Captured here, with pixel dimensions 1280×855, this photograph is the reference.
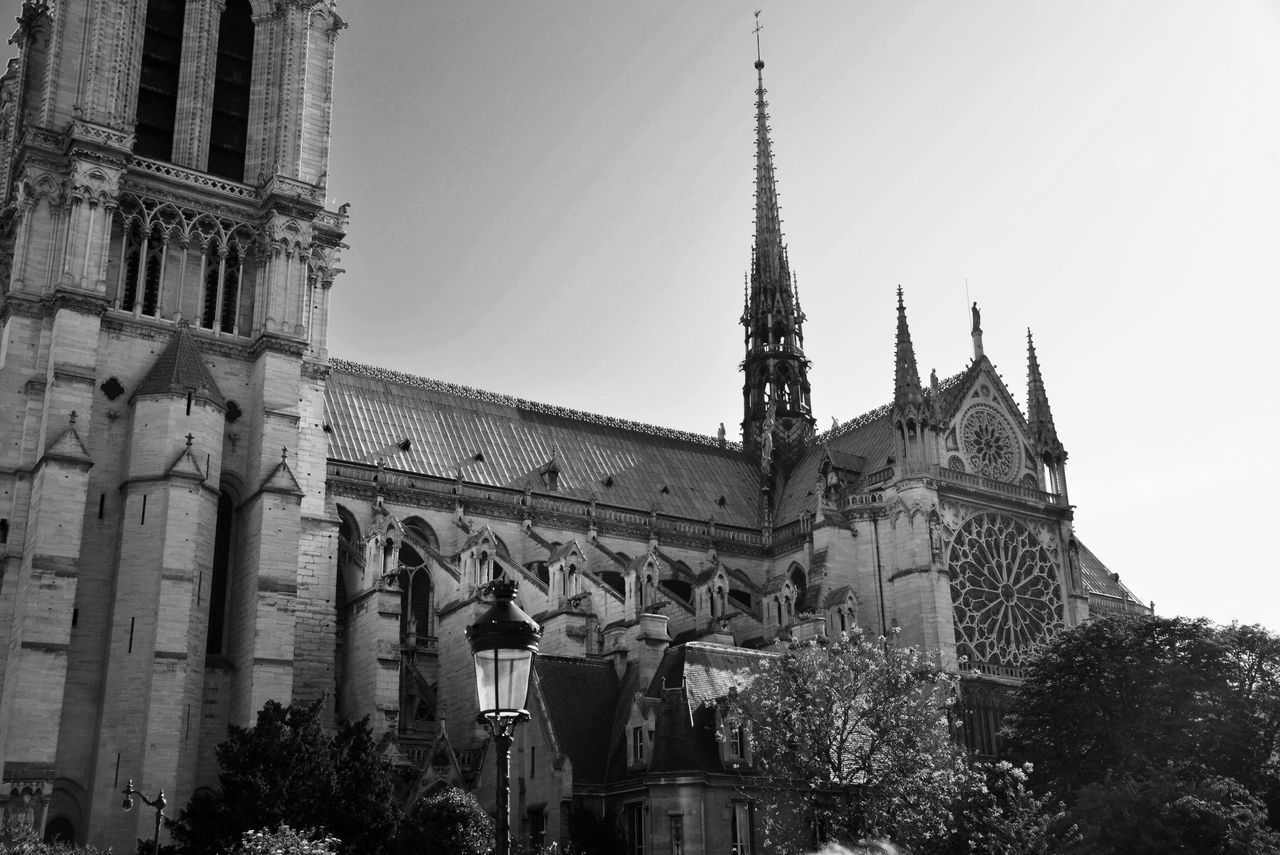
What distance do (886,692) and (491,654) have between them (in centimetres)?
2605

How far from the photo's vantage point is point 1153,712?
46.4 m

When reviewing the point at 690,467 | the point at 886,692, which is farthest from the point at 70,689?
the point at 690,467

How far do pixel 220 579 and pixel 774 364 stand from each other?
122 feet

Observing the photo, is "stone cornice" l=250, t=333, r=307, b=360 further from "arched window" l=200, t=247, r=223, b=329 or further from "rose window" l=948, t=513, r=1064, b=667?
"rose window" l=948, t=513, r=1064, b=667

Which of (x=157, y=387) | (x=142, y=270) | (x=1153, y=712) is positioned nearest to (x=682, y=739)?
(x=1153, y=712)

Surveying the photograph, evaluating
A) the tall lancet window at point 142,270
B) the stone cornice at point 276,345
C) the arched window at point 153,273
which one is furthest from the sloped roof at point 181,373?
the stone cornice at point 276,345

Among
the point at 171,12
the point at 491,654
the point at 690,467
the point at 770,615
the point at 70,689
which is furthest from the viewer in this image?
the point at 690,467

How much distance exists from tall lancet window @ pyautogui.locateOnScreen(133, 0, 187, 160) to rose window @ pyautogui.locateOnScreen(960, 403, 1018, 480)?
35.4 m

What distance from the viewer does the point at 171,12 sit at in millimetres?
52469

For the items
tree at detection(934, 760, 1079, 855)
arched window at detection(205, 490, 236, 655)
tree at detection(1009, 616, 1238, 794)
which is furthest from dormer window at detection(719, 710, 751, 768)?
arched window at detection(205, 490, 236, 655)

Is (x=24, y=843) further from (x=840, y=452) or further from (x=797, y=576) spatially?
(x=840, y=452)

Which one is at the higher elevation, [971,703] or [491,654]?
[971,703]

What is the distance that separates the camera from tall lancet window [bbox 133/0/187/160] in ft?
165

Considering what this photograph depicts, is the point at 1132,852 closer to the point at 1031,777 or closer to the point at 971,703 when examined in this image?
the point at 1031,777
